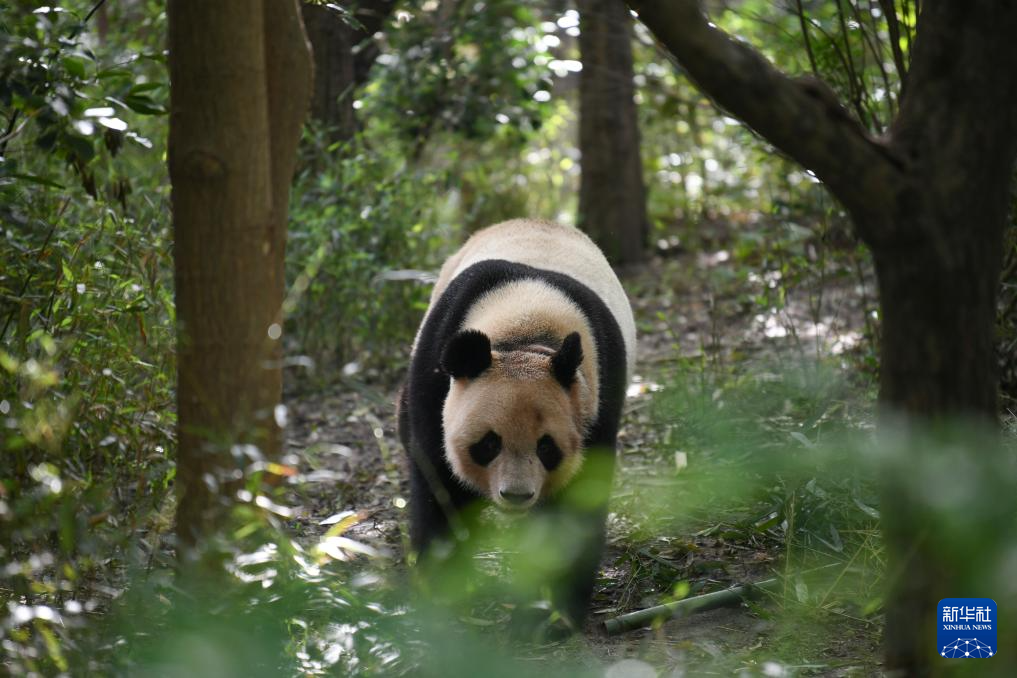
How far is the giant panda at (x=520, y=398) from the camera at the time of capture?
12.8ft

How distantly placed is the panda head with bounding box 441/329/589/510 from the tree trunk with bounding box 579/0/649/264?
6.46 m

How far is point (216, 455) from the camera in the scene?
9.59 ft

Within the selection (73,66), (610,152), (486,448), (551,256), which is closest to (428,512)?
(486,448)

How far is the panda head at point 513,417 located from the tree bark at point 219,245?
1077mm

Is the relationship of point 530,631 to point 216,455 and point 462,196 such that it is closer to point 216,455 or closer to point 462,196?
point 216,455

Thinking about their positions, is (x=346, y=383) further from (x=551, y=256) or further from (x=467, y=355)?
(x=467, y=355)

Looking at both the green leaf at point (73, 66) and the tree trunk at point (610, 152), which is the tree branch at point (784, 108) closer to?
the green leaf at point (73, 66)

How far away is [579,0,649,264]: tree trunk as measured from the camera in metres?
10.4

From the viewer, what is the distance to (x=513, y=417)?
12.8 ft

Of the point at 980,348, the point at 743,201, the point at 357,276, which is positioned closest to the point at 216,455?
the point at 980,348

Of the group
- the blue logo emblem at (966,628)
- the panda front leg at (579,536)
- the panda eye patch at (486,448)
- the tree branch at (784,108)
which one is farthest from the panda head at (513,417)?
the blue logo emblem at (966,628)

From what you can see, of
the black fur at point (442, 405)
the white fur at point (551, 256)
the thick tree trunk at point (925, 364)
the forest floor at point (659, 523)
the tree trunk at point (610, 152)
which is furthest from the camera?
the tree trunk at point (610, 152)

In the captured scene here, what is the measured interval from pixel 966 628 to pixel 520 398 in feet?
5.82

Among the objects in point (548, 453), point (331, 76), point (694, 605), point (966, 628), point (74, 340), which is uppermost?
point (331, 76)
